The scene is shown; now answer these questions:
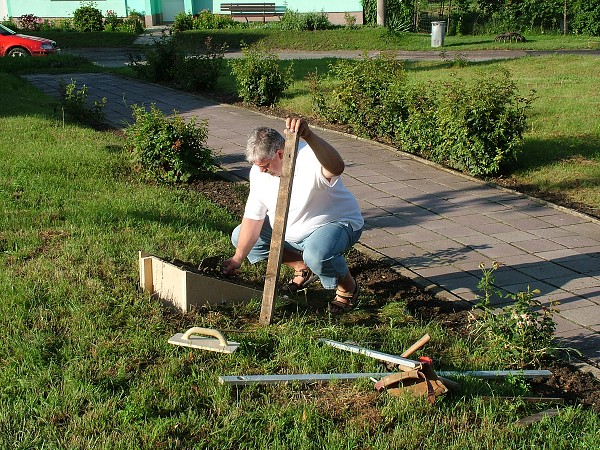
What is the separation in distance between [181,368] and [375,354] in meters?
1.06

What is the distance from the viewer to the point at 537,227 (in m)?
7.36

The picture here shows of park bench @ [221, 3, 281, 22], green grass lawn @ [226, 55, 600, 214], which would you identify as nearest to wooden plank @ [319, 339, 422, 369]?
green grass lawn @ [226, 55, 600, 214]

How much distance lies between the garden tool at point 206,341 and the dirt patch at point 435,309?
3.75 ft

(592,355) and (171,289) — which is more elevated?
(171,289)

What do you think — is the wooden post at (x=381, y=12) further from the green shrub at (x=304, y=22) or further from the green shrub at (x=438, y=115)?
the green shrub at (x=438, y=115)

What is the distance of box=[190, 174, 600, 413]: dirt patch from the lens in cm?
439

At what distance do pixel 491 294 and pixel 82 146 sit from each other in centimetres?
592

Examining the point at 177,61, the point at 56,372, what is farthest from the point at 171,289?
the point at 177,61

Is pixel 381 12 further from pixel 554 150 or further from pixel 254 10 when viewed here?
pixel 554 150

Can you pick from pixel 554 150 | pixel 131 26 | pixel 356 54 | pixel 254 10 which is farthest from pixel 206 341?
pixel 254 10

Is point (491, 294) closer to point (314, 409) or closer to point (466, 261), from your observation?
point (466, 261)

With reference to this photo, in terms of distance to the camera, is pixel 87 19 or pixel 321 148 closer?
pixel 321 148

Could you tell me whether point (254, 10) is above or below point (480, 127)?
above

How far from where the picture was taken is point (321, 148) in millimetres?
4840
